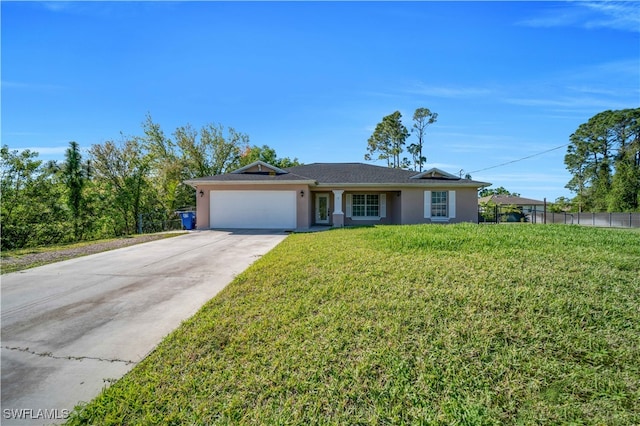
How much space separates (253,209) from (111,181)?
12778 millimetres

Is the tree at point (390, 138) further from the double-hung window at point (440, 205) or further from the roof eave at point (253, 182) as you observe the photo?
the roof eave at point (253, 182)

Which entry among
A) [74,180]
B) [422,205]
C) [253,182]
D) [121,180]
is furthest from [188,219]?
[422,205]

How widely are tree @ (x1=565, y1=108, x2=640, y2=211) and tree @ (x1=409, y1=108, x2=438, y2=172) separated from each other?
62.9 feet

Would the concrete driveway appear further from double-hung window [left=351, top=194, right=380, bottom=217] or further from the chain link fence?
the chain link fence

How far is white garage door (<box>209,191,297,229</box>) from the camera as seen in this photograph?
48.4 ft

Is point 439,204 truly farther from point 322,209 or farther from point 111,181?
point 111,181

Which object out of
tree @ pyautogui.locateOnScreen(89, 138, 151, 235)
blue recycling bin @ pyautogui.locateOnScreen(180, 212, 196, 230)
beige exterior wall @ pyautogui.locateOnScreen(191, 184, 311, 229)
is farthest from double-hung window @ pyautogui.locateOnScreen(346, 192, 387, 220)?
tree @ pyautogui.locateOnScreen(89, 138, 151, 235)

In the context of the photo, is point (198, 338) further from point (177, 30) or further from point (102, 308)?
point (177, 30)

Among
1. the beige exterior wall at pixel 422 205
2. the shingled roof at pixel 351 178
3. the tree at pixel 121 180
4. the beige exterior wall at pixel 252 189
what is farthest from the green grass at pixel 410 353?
the tree at pixel 121 180

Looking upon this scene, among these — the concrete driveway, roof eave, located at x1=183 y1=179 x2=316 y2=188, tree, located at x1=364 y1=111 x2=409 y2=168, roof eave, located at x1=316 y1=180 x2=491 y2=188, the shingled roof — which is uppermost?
tree, located at x1=364 y1=111 x2=409 y2=168

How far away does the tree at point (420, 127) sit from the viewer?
1312 inches

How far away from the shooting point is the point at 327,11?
812 cm

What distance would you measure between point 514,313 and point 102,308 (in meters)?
5.65

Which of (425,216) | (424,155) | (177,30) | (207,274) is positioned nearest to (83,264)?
(207,274)
